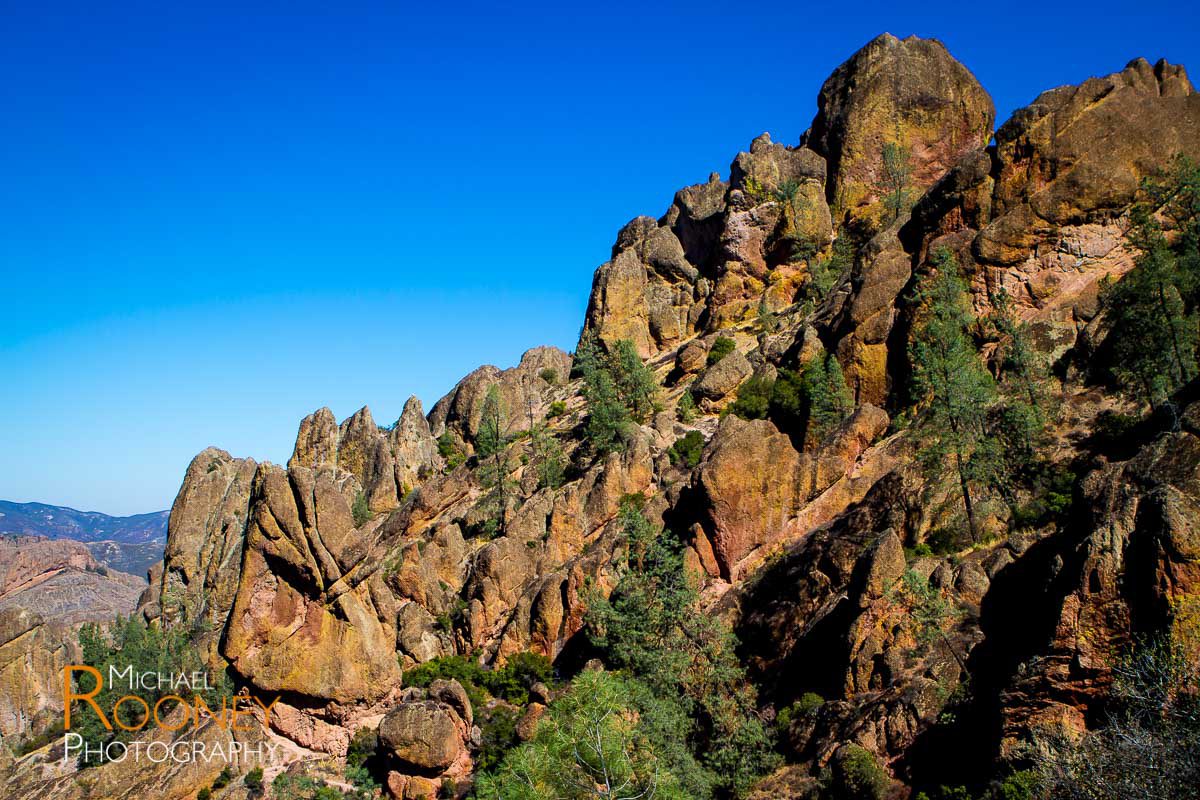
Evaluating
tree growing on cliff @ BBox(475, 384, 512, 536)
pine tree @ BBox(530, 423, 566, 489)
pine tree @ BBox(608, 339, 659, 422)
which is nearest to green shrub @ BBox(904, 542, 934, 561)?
pine tree @ BBox(530, 423, 566, 489)

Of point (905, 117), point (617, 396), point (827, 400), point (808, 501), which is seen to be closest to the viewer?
point (808, 501)

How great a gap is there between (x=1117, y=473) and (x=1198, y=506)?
5.22 meters

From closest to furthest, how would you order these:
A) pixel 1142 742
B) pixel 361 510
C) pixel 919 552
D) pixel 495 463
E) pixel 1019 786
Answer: pixel 1142 742
pixel 1019 786
pixel 919 552
pixel 495 463
pixel 361 510

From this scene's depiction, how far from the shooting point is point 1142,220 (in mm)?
40844

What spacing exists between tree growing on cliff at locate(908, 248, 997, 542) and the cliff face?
1.84 metres

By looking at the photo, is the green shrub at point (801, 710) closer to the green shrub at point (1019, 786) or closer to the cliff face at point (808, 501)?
the cliff face at point (808, 501)

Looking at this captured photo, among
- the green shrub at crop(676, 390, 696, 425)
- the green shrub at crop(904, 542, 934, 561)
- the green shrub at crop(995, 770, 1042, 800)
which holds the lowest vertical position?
the green shrub at crop(995, 770, 1042, 800)

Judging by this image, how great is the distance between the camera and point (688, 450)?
2248 inches

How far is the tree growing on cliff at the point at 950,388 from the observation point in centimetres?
3481

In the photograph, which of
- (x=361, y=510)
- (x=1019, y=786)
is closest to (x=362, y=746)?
Answer: (x=1019, y=786)

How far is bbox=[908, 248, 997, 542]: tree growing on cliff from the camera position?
3481cm

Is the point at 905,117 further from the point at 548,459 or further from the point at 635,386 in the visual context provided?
the point at 548,459

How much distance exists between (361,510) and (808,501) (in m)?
46.1

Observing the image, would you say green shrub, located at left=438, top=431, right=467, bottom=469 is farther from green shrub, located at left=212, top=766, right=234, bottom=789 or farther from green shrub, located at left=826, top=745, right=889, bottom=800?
Result: green shrub, located at left=826, top=745, right=889, bottom=800
